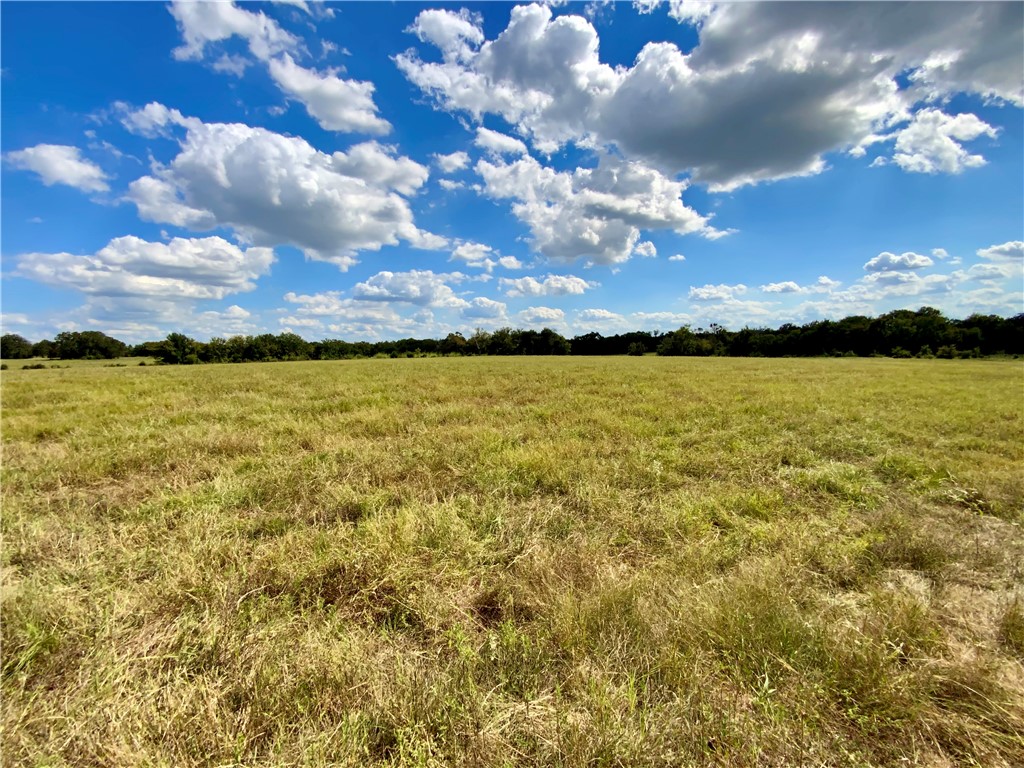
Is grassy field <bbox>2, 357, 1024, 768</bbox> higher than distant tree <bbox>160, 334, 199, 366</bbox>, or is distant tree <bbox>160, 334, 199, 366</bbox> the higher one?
distant tree <bbox>160, 334, 199, 366</bbox>

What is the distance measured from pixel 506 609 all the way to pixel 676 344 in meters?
110

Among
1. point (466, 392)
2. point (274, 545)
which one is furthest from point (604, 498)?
point (466, 392)

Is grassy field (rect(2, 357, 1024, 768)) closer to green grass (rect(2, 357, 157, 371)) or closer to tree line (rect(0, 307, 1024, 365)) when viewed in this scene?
green grass (rect(2, 357, 157, 371))

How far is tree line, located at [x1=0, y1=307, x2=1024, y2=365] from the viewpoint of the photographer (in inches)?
2874

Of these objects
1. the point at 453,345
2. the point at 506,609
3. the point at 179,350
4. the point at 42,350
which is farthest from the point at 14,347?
the point at 506,609

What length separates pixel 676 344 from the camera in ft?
339

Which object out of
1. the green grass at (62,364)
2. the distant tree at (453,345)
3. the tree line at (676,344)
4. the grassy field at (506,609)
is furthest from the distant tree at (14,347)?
the grassy field at (506,609)

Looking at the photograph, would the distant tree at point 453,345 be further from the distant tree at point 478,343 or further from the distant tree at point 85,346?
the distant tree at point 85,346

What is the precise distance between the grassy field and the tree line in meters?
87.9

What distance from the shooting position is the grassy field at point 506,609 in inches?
70.2

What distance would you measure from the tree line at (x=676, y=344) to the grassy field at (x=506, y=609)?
8786cm

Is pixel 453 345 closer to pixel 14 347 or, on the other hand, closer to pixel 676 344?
pixel 676 344

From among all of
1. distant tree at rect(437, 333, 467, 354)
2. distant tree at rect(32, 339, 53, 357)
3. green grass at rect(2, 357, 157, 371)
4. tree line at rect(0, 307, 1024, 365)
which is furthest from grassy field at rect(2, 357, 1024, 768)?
distant tree at rect(32, 339, 53, 357)

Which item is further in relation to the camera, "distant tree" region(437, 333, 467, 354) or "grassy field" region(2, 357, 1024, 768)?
"distant tree" region(437, 333, 467, 354)
